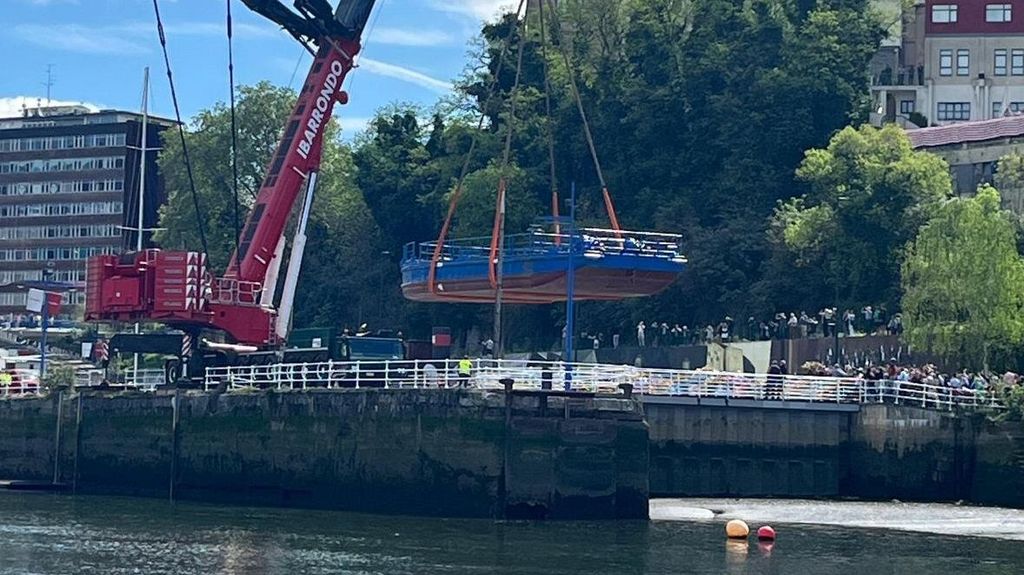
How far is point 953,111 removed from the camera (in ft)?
411

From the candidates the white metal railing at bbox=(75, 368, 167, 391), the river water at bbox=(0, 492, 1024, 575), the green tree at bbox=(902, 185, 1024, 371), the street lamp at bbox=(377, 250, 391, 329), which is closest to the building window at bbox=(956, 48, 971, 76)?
the street lamp at bbox=(377, 250, 391, 329)

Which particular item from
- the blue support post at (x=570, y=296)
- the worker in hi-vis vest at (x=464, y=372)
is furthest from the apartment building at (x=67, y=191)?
the worker in hi-vis vest at (x=464, y=372)

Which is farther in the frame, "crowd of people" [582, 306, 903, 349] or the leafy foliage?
the leafy foliage

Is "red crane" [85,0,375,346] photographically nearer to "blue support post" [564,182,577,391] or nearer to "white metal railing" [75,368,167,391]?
"white metal railing" [75,368,167,391]

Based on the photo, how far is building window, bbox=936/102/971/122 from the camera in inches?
4919

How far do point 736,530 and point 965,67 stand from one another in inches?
2960

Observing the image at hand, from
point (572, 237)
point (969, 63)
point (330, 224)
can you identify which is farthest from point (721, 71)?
point (572, 237)

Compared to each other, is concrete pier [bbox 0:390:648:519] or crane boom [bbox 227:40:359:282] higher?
crane boom [bbox 227:40:359:282]

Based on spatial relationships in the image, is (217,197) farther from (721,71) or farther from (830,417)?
(830,417)

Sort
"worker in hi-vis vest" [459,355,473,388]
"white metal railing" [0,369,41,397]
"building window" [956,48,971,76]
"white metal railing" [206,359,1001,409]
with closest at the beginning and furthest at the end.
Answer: "worker in hi-vis vest" [459,355,473,388]
"white metal railing" [206,359,1001,409]
"white metal railing" [0,369,41,397]
"building window" [956,48,971,76]

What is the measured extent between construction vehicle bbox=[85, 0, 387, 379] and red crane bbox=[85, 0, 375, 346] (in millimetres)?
36

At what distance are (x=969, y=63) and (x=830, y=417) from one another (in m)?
62.2

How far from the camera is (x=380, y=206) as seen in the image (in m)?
123

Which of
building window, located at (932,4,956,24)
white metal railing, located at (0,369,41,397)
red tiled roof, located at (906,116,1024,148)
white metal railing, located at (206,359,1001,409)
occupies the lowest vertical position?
white metal railing, located at (0,369,41,397)
